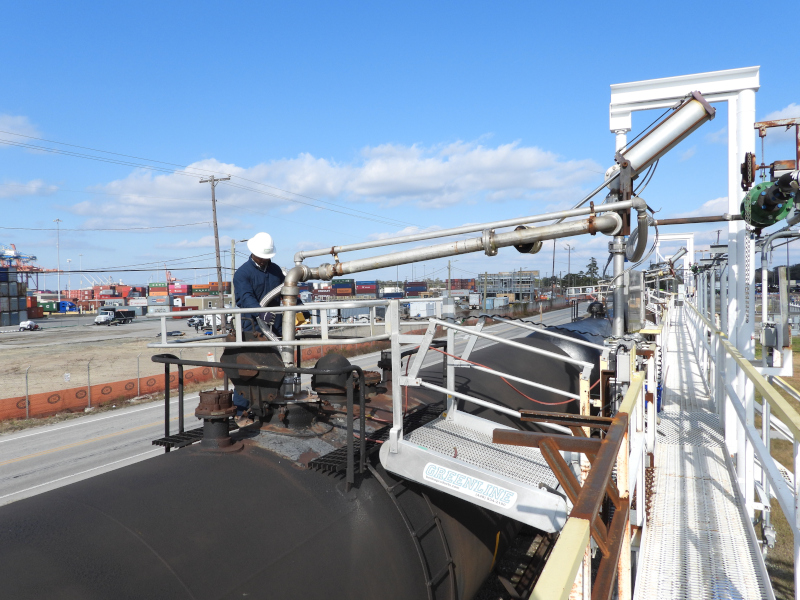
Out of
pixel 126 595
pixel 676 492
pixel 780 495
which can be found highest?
pixel 780 495

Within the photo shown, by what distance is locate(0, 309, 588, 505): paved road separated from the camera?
12.1 metres

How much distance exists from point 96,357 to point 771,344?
130ft

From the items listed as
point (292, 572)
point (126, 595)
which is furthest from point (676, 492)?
point (126, 595)

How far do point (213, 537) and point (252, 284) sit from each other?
353cm

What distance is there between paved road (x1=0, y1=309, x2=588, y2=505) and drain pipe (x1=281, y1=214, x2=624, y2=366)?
7.71 meters

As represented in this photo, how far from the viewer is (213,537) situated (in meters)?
3.33

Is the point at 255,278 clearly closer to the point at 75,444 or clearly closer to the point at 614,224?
the point at 614,224

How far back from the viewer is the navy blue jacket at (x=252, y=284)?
6211 mm

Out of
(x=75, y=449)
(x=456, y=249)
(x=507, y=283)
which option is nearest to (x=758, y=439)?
(x=456, y=249)

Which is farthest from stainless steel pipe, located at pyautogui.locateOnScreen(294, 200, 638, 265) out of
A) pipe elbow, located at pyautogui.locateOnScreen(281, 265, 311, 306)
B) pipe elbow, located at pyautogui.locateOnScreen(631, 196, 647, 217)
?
pipe elbow, located at pyautogui.locateOnScreen(281, 265, 311, 306)

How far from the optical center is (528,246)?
5.88 m

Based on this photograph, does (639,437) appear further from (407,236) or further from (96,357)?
A: (96,357)

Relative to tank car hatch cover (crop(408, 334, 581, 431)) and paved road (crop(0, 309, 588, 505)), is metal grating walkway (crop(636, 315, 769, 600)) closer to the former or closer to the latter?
tank car hatch cover (crop(408, 334, 581, 431))

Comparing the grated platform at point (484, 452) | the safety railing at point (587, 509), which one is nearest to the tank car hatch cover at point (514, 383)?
the grated platform at point (484, 452)
